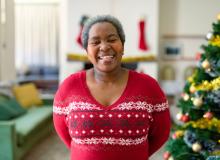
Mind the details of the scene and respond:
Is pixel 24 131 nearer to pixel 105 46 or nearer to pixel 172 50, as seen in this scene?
pixel 105 46

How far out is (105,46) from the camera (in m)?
1.20

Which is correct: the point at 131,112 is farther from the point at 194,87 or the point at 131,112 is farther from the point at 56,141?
the point at 56,141

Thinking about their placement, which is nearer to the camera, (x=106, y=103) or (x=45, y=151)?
(x=106, y=103)

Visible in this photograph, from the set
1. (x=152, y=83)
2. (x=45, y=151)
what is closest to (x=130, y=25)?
(x=45, y=151)

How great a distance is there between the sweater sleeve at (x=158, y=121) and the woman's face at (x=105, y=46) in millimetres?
209

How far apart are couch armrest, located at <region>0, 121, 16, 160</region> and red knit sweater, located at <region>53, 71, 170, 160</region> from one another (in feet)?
7.18

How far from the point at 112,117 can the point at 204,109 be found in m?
1.17

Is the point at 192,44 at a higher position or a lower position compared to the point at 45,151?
higher

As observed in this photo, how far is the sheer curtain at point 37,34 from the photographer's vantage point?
9219 mm

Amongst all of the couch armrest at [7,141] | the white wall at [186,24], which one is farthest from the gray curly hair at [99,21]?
the white wall at [186,24]

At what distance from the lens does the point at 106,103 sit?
3.94 ft

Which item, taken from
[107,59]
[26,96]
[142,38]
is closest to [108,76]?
[107,59]

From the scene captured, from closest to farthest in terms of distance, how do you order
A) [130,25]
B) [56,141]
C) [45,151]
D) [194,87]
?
[194,87], [45,151], [56,141], [130,25]

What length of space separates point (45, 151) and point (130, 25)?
2939 mm
